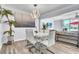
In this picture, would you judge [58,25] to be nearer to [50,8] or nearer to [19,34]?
[50,8]

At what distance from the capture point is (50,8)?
6.82ft

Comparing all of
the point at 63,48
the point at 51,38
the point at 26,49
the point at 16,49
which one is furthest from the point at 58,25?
the point at 16,49

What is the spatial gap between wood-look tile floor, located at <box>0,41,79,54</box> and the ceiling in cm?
90

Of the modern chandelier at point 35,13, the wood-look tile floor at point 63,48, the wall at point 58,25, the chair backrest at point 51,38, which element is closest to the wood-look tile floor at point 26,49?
the wood-look tile floor at point 63,48

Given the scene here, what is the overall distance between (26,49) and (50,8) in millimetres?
1341

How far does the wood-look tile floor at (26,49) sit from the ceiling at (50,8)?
0.90 m

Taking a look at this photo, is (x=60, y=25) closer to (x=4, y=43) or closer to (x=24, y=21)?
(x=24, y=21)

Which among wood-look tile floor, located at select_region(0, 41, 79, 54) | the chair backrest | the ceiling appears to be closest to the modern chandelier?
the ceiling

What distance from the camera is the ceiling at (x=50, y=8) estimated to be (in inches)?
77.2

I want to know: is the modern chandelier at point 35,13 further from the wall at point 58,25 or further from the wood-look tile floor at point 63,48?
the wood-look tile floor at point 63,48

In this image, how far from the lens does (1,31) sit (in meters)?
2.20

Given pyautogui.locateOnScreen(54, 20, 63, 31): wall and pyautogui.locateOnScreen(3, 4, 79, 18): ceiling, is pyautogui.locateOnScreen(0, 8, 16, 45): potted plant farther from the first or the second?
pyautogui.locateOnScreen(54, 20, 63, 31): wall
